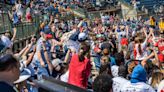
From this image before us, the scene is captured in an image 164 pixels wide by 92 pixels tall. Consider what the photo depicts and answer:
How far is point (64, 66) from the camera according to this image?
7383mm

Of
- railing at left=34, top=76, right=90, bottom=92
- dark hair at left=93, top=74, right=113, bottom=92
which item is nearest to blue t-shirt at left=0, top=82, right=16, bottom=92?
railing at left=34, top=76, right=90, bottom=92

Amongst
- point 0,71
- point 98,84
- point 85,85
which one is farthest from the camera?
point 85,85

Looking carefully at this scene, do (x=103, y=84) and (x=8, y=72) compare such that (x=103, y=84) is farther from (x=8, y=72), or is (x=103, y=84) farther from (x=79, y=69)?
(x=79, y=69)

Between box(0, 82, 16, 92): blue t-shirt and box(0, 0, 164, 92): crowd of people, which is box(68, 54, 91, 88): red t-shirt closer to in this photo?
A: box(0, 0, 164, 92): crowd of people

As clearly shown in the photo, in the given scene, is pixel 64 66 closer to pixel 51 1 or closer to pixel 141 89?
pixel 141 89

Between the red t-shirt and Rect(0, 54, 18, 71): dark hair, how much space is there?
3.72 m

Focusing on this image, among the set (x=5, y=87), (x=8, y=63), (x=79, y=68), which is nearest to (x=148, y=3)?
(x=79, y=68)

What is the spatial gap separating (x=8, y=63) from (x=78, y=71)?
3836 mm

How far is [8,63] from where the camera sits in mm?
3057

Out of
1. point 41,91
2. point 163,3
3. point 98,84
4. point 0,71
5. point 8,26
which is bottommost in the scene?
point 163,3

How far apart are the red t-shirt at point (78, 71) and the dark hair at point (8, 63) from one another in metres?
3.72

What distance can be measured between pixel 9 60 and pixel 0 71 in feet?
0.46

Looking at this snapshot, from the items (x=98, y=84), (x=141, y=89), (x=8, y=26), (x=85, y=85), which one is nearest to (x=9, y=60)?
(x=98, y=84)

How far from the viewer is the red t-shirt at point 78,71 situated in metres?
6.83
